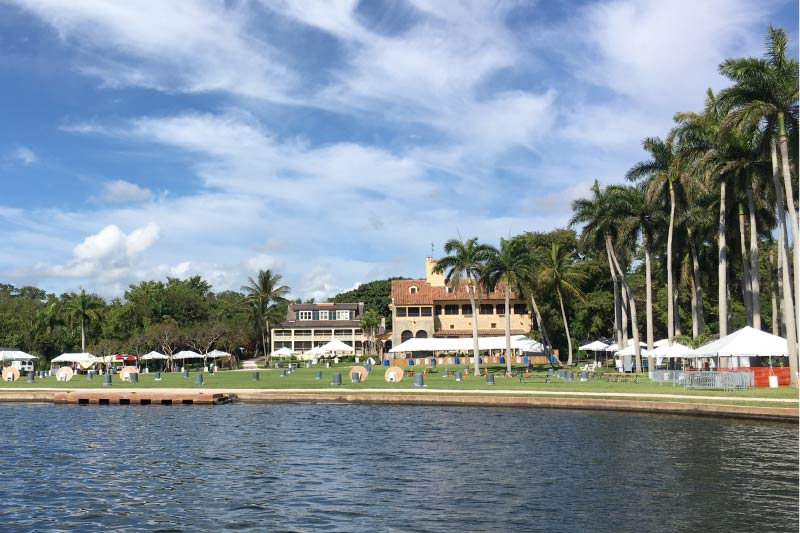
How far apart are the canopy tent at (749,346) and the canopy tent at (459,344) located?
28.9 meters

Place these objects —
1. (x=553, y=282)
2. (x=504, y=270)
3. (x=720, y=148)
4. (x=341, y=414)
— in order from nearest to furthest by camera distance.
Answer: (x=341, y=414)
(x=720, y=148)
(x=504, y=270)
(x=553, y=282)

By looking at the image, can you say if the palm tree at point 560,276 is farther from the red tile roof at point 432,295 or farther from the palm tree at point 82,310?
the palm tree at point 82,310

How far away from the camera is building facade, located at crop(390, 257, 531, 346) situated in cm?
9044

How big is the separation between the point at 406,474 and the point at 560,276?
55.9m

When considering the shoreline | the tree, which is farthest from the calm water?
A: the tree

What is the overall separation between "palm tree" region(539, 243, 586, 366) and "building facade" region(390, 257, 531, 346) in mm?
15377

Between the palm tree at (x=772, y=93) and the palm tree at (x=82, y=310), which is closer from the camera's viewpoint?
the palm tree at (x=772, y=93)

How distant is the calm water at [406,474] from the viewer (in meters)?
15.1

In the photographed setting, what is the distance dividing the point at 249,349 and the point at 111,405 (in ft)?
253

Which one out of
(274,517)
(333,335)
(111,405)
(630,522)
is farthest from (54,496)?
(333,335)

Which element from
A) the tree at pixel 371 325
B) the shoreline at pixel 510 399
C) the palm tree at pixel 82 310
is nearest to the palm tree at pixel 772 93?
the shoreline at pixel 510 399

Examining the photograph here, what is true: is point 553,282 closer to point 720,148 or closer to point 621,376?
point 621,376

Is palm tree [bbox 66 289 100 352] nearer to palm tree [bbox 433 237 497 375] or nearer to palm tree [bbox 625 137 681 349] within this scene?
palm tree [bbox 433 237 497 375]

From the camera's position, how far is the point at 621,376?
4984 centimetres
